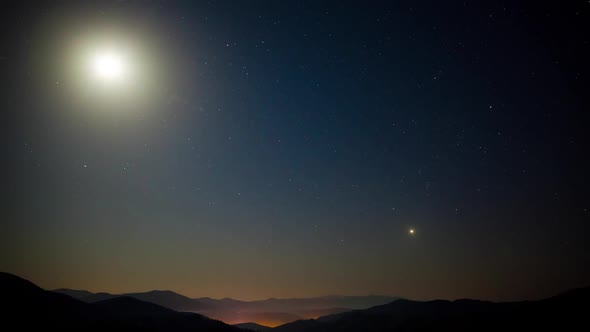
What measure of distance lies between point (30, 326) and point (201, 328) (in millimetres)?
18245

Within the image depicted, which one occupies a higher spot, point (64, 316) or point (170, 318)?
point (64, 316)

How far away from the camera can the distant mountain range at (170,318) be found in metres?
30.7

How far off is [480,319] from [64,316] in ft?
208

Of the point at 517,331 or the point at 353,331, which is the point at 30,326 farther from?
the point at 517,331

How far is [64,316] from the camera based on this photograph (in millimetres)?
32781

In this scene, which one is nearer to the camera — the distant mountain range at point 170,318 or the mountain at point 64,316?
the mountain at point 64,316

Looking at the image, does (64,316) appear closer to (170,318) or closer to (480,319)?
(170,318)

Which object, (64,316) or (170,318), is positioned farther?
(170,318)

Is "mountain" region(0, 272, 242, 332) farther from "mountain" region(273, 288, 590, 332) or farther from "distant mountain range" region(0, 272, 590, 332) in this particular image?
"mountain" region(273, 288, 590, 332)

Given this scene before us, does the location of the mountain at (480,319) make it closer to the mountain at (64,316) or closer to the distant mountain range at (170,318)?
the distant mountain range at (170,318)

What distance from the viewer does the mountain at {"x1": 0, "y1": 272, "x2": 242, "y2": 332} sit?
29.3 metres

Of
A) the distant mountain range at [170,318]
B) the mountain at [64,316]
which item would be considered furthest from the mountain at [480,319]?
the mountain at [64,316]

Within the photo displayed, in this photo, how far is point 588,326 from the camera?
39.0m

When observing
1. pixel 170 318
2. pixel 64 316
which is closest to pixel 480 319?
pixel 170 318
